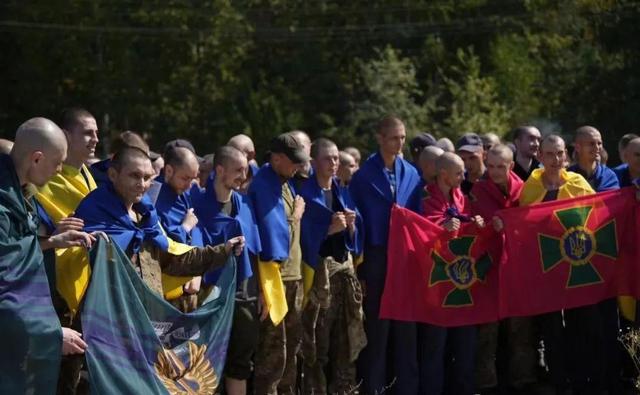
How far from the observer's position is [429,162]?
11.0 m

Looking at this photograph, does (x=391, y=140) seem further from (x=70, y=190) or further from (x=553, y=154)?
(x=70, y=190)

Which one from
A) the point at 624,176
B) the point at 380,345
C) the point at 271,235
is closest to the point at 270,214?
the point at 271,235

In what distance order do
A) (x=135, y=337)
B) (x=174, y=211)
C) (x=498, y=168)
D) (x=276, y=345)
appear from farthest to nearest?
(x=498, y=168), (x=276, y=345), (x=174, y=211), (x=135, y=337)

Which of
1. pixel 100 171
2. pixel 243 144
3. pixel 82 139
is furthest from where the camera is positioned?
pixel 243 144

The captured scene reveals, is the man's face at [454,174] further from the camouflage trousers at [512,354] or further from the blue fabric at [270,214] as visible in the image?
the blue fabric at [270,214]

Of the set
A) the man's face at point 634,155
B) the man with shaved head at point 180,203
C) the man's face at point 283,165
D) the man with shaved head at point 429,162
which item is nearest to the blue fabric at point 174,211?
the man with shaved head at point 180,203

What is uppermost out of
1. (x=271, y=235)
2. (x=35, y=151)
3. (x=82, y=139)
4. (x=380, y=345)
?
(x=82, y=139)

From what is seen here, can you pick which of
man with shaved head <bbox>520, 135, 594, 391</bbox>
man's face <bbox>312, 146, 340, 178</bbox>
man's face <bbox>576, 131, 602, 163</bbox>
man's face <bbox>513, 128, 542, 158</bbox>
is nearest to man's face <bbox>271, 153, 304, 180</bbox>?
man's face <bbox>312, 146, 340, 178</bbox>

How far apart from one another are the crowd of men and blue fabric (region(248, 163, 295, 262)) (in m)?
0.01

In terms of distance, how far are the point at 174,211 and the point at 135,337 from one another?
64.4 inches

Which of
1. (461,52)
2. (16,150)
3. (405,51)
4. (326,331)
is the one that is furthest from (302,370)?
(405,51)

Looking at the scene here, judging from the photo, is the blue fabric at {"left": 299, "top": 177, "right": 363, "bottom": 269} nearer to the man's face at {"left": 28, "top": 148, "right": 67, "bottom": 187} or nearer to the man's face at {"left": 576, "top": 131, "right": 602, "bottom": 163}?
the man's face at {"left": 576, "top": 131, "right": 602, "bottom": 163}

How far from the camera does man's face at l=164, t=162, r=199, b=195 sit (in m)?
8.96

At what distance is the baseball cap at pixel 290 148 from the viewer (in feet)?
31.5
